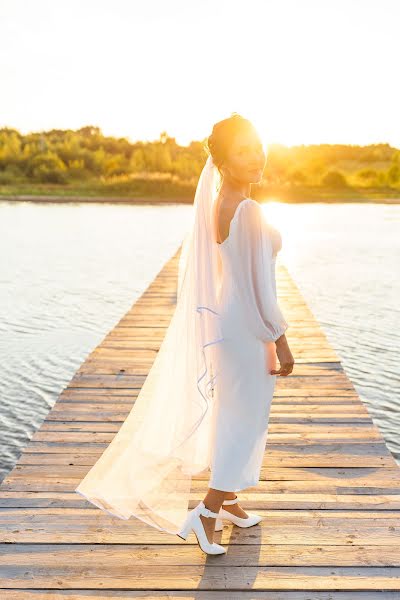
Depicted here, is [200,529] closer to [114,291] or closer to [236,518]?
[236,518]

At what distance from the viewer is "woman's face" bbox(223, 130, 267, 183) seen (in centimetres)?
246

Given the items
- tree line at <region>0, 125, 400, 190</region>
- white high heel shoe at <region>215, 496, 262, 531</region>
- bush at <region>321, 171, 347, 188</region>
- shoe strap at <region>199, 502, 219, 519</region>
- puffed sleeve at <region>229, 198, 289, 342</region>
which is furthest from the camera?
bush at <region>321, 171, 347, 188</region>

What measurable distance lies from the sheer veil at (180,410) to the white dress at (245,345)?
6cm

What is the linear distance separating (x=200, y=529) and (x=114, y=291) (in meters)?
10.4

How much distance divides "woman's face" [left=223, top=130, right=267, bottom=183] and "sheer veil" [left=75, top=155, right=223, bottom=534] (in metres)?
0.13

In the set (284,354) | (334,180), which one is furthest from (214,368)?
(334,180)

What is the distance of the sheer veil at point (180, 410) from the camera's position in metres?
2.55

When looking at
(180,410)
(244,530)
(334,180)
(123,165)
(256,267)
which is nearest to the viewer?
(256,267)

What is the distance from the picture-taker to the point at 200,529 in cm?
261

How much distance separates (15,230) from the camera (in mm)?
24047

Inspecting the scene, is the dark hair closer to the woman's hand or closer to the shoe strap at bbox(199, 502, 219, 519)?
the woman's hand

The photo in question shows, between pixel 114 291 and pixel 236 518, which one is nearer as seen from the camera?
pixel 236 518

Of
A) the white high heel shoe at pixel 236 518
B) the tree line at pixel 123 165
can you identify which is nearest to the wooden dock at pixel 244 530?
the white high heel shoe at pixel 236 518

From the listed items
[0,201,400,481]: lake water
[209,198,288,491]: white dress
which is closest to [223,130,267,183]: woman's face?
[209,198,288,491]: white dress
